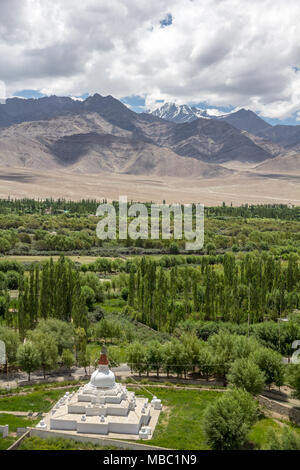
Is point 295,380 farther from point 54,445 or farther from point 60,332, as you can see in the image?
point 60,332

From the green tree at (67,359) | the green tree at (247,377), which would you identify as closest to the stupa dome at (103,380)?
the green tree at (247,377)

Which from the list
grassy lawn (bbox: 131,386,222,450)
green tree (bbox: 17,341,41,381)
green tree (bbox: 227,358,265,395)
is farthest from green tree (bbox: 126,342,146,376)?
green tree (bbox: 227,358,265,395)

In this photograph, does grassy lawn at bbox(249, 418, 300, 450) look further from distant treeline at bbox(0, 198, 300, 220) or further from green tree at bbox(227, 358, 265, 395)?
distant treeline at bbox(0, 198, 300, 220)

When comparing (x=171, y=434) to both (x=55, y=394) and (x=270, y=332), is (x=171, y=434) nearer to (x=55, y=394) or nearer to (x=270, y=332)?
(x=55, y=394)

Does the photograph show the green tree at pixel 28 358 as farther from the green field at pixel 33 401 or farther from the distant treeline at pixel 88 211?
the distant treeline at pixel 88 211

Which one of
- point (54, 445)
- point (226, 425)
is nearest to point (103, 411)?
point (54, 445)
